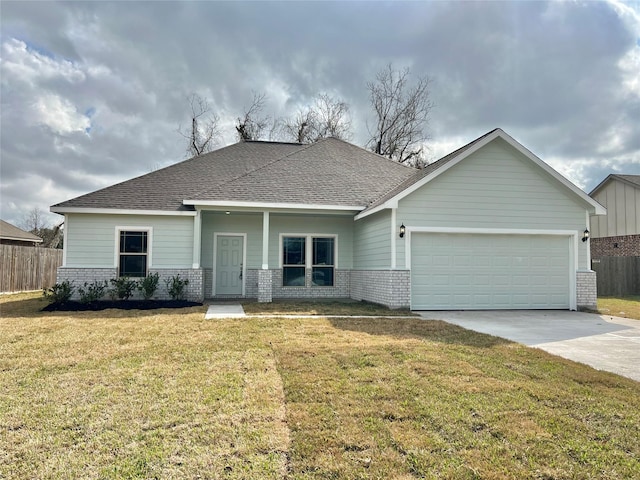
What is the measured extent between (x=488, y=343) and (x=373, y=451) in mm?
4653

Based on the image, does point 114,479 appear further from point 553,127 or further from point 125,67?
point 553,127

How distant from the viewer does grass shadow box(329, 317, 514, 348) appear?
743cm

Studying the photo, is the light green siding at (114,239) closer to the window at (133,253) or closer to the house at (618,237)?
the window at (133,253)

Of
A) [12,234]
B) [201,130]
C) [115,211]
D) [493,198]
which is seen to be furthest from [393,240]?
[201,130]

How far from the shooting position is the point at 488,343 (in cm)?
723

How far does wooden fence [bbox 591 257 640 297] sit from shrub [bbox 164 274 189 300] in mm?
17634

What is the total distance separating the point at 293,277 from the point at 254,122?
19.5 meters

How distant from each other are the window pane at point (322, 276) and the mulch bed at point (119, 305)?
430 centimetres

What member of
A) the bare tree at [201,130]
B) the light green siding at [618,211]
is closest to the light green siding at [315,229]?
the light green siding at [618,211]

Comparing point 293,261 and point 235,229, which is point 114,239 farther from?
point 293,261

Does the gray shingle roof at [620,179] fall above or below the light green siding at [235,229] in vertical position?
above

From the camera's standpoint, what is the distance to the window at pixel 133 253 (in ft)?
44.6

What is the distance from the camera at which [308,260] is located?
50.1 ft

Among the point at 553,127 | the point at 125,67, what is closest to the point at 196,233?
the point at 125,67
